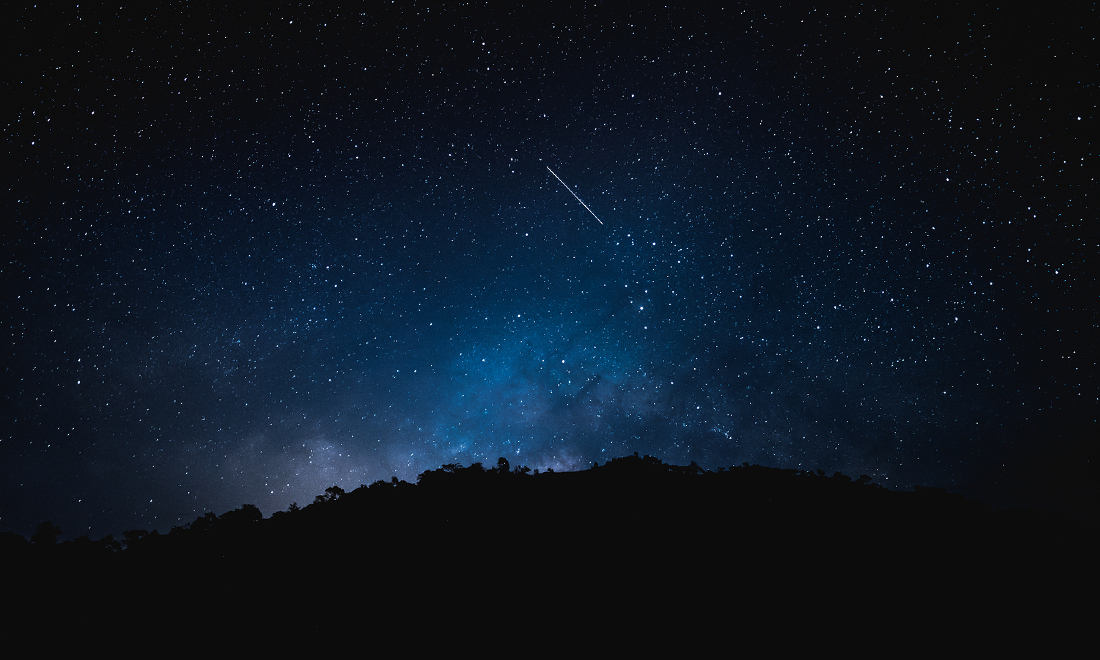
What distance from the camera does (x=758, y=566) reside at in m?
9.32

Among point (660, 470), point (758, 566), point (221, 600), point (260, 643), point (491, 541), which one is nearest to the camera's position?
point (260, 643)

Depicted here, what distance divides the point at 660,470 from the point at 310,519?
9.55 metres

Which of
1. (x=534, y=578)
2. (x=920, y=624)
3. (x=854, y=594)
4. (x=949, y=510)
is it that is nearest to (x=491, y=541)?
(x=534, y=578)

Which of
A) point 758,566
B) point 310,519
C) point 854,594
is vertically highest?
point 310,519

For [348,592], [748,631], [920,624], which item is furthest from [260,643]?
[920,624]

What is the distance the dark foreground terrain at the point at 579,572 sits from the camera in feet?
25.4

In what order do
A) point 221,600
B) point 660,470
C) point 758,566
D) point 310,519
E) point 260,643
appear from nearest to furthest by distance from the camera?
point 260,643
point 221,600
point 758,566
point 310,519
point 660,470

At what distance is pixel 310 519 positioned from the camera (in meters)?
11.3

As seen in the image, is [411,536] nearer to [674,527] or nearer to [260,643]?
[260,643]

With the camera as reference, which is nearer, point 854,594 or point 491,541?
point 854,594

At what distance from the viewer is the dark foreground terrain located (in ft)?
25.4

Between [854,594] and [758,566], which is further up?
[758,566]

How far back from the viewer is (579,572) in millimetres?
9023

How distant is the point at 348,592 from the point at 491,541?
9.72 ft
